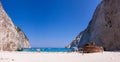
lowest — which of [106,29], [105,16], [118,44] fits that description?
[118,44]

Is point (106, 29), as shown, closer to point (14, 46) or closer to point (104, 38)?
point (104, 38)

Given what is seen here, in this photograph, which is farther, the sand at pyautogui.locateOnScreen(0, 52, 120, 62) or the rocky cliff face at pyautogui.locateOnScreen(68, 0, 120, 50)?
the rocky cliff face at pyautogui.locateOnScreen(68, 0, 120, 50)

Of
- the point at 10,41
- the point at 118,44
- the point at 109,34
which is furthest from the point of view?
the point at 10,41

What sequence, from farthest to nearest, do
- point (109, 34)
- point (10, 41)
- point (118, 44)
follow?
point (10, 41)
point (109, 34)
point (118, 44)

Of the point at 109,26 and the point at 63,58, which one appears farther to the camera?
the point at 109,26

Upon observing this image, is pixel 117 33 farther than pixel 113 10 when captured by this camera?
No

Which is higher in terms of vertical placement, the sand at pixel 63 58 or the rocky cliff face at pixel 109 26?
the rocky cliff face at pixel 109 26

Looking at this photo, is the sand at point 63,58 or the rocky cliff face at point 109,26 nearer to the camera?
the sand at point 63,58

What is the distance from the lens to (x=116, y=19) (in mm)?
56156

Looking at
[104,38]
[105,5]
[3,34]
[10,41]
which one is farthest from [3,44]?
[105,5]

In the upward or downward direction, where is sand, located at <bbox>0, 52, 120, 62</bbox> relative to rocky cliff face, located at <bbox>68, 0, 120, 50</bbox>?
downward

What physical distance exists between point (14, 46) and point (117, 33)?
1264 inches

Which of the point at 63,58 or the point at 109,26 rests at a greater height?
the point at 109,26

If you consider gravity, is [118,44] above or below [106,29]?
below
